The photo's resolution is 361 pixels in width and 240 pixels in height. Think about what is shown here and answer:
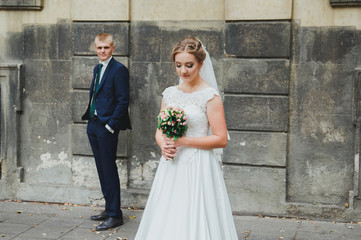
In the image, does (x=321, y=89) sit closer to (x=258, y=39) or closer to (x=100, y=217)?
(x=258, y=39)

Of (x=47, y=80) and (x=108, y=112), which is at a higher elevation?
(x=47, y=80)

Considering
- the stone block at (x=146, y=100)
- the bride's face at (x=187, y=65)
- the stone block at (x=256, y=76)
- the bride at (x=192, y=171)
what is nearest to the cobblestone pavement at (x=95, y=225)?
the stone block at (x=146, y=100)

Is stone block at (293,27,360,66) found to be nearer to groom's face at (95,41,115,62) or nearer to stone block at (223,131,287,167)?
stone block at (223,131,287,167)

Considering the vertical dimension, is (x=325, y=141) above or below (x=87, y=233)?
above

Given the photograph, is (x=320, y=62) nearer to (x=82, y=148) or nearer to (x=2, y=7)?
(x=82, y=148)

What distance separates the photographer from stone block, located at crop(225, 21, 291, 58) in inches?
261

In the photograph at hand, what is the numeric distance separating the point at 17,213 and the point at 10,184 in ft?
2.78

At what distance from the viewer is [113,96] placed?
6391 mm

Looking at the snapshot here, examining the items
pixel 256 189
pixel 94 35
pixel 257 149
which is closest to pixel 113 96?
pixel 94 35

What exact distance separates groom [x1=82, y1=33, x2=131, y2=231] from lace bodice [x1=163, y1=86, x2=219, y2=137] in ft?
6.07

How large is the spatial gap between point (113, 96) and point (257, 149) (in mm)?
2026

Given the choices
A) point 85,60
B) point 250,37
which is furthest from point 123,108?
point 250,37

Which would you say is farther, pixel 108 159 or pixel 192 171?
pixel 108 159

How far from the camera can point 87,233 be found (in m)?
6.11
